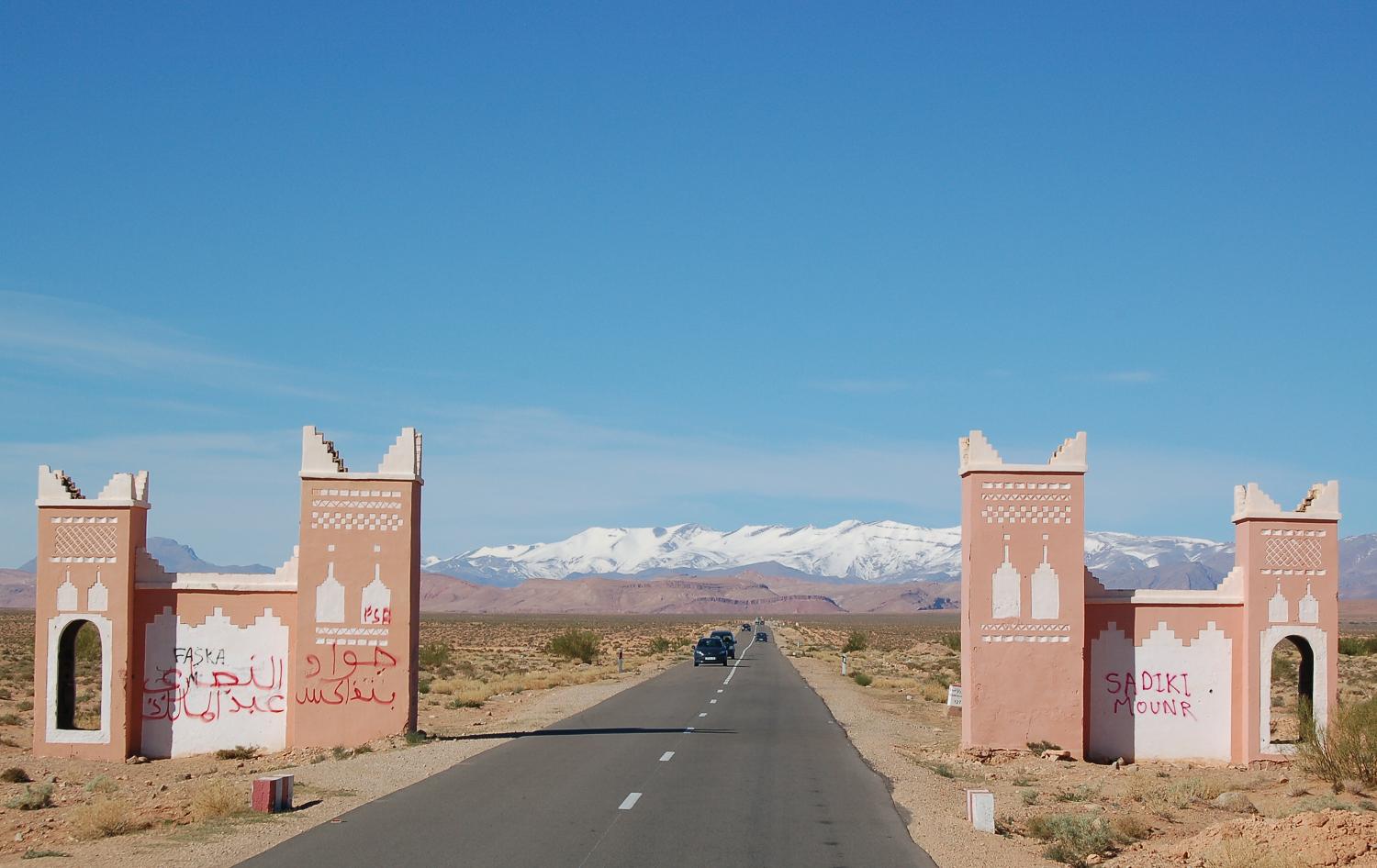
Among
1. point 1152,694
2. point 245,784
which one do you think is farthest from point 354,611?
point 1152,694

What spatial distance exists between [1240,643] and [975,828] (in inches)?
435

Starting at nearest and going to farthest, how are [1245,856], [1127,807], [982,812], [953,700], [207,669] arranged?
[1245,856] < [982,812] < [1127,807] < [207,669] < [953,700]

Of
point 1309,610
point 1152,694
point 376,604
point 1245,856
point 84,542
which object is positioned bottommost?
point 1245,856

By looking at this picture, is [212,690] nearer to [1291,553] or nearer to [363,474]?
[363,474]

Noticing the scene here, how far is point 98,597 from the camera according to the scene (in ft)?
85.1

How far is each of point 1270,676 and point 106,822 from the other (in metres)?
18.8

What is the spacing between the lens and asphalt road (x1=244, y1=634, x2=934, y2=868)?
1330 centimetres

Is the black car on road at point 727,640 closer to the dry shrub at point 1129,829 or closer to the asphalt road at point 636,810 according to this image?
the asphalt road at point 636,810

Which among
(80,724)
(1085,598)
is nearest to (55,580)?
(80,724)

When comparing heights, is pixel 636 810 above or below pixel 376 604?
below

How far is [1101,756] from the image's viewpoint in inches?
974

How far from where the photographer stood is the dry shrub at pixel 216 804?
637 inches

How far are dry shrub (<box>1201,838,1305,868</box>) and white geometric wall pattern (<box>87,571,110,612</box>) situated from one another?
19.9 metres

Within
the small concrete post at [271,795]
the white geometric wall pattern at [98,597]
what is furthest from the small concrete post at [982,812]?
the white geometric wall pattern at [98,597]
